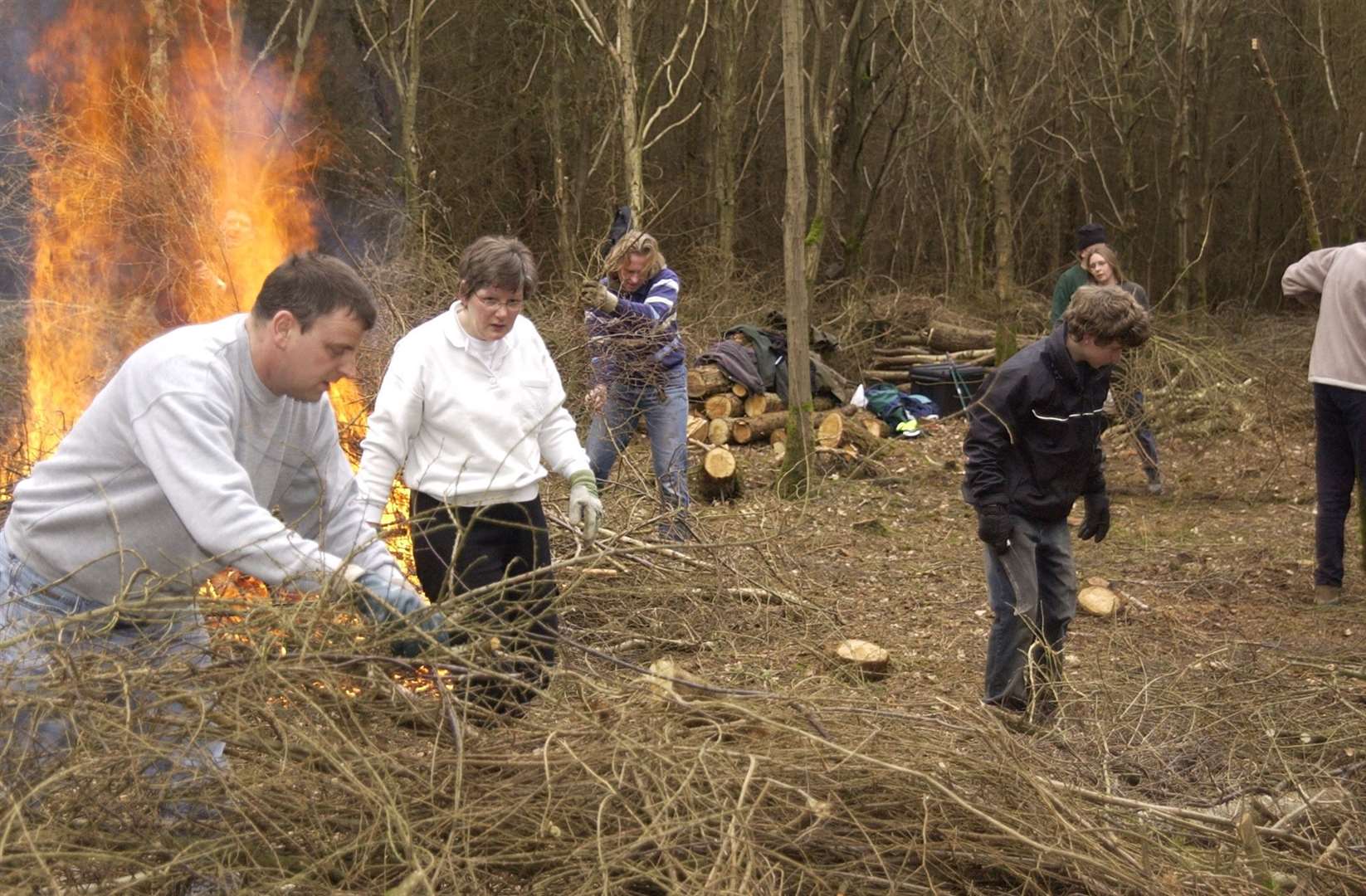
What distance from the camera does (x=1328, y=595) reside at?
6.23 m

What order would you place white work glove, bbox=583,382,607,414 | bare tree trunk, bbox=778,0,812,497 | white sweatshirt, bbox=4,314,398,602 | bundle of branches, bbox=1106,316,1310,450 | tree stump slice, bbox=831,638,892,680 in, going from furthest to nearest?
bundle of branches, bbox=1106,316,1310,450 → bare tree trunk, bbox=778,0,812,497 → white work glove, bbox=583,382,607,414 → tree stump slice, bbox=831,638,892,680 → white sweatshirt, bbox=4,314,398,602

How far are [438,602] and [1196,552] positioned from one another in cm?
573

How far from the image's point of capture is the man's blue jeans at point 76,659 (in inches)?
93.1

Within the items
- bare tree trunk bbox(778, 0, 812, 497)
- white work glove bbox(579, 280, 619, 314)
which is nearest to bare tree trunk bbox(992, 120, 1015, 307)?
bare tree trunk bbox(778, 0, 812, 497)

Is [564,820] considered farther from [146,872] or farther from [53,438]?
[53,438]

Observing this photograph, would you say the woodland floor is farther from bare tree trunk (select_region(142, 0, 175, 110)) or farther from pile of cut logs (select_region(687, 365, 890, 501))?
bare tree trunk (select_region(142, 0, 175, 110))

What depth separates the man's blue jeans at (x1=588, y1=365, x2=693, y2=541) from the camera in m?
6.80

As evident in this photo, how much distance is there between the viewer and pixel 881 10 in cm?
1678

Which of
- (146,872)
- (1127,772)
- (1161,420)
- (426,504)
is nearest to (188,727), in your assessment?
(146,872)

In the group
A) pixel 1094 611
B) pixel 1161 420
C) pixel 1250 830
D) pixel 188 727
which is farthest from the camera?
pixel 1161 420

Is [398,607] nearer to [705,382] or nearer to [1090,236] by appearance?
[1090,236]

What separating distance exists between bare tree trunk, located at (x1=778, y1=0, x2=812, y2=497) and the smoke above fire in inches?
114

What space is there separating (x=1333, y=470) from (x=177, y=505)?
17.6 feet

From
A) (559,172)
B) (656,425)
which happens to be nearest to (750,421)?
(656,425)
